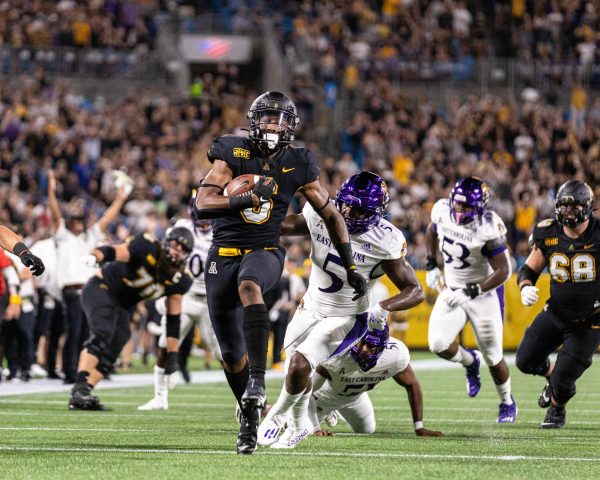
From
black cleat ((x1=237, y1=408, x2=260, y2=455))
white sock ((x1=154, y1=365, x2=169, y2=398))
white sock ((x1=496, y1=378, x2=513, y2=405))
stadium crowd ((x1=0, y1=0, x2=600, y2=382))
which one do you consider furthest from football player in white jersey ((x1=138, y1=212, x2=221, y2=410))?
black cleat ((x1=237, y1=408, x2=260, y2=455))

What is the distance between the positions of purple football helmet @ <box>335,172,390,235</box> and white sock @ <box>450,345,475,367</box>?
2801mm

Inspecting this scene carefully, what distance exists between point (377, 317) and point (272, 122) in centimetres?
131

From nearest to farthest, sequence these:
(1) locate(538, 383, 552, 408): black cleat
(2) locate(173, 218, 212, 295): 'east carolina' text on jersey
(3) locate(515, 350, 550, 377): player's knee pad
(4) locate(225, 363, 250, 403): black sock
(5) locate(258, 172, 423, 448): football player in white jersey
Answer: (4) locate(225, 363, 250, 403): black sock, (5) locate(258, 172, 423, 448): football player in white jersey, (1) locate(538, 383, 552, 408): black cleat, (3) locate(515, 350, 550, 377): player's knee pad, (2) locate(173, 218, 212, 295): 'east carolina' text on jersey

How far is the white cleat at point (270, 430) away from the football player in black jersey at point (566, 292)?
2.26 m

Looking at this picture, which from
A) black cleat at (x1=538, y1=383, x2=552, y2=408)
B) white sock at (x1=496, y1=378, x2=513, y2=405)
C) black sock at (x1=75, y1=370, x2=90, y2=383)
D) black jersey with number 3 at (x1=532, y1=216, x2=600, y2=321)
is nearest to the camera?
black jersey with number 3 at (x1=532, y1=216, x2=600, y2=321)

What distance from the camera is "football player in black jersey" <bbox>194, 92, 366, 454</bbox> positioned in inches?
277

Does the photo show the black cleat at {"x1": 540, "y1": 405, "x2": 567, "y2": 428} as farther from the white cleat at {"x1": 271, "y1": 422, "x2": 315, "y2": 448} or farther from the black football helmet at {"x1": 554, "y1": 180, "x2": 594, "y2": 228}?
the white cleat at {"x1": 271, "y1": 422, "x2": 315, "y2": 448}

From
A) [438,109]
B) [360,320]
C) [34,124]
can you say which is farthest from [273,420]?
[438,109]

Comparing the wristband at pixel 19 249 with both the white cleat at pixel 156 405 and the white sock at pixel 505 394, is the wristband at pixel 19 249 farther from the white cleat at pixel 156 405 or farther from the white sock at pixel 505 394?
the white sock at pixel 505 394

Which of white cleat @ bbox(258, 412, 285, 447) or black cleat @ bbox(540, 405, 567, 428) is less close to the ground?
white cleat @ bbox(258, 412, 285, 447)

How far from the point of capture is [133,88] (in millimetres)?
25250

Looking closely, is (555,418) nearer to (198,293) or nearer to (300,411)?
(300,411)

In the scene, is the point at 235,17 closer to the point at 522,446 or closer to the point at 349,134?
the point at 349,134

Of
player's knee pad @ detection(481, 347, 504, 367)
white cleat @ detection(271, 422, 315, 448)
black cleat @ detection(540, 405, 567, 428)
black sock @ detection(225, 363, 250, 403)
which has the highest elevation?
black sock @ detection(225, 363, 250, 403)
